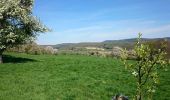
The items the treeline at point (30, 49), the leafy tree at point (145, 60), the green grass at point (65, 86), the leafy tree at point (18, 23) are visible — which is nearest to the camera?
the leafy tree at point (145, 60)

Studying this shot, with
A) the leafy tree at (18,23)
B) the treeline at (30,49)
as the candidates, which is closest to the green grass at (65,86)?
the leafy tree at (18,23)

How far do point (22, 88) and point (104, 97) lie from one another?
6776 millimetres

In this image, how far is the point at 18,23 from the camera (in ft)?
151

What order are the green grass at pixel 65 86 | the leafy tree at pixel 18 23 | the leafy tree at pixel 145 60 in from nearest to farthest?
the leafy tree at pixel 145 60 < the green grass at pixel 65 86 < the leafy tree at pixel 18 23

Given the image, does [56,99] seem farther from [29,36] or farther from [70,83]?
[29,36]

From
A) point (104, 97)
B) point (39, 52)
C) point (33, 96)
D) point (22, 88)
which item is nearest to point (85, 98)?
point (104, 97)

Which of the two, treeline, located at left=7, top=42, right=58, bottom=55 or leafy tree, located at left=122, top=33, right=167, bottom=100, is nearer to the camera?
leafy tree, located at left=122, top=33, right=167, bottom=100

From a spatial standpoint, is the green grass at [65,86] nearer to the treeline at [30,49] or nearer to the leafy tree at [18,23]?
the leafy tree at [18,23]

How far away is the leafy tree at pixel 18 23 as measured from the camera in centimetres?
4409

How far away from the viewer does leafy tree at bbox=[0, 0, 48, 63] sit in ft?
145

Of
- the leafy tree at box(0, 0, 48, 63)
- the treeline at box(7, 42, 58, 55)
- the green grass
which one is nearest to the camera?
the green grass

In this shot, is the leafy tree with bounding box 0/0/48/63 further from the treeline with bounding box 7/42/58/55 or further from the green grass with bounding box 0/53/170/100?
the treeline with bounding box 7/42/58/55

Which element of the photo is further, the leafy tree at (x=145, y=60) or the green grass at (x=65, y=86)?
the green grass at (x=65, y=86)

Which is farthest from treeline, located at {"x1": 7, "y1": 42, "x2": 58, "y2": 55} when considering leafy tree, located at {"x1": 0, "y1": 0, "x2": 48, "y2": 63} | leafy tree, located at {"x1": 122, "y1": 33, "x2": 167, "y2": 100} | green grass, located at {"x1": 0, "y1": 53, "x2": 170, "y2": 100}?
leafy tree, located at {"x1": 122, "y1": 33, "x2": 167, "y2": 100}
